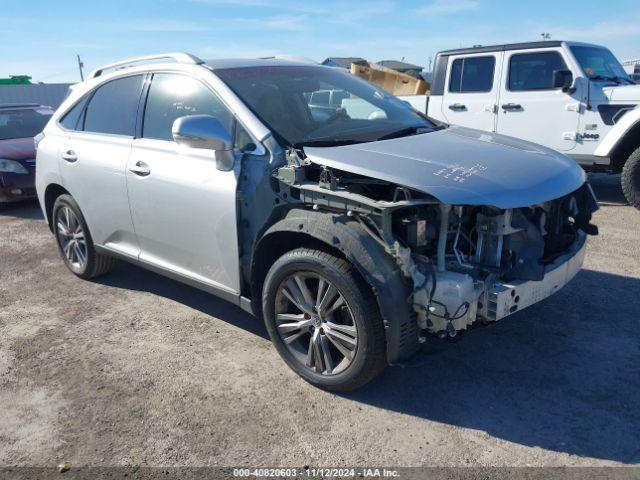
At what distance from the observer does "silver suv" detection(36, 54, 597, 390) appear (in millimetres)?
2840

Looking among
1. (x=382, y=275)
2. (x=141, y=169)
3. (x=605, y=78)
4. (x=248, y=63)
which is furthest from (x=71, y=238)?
(x=605, y=78)

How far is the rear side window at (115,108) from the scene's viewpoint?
432cm

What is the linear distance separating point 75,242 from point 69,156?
0.86m

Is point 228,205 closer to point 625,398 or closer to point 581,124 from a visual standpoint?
point 625,398

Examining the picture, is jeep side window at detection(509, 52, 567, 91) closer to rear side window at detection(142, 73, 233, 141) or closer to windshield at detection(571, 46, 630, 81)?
windshield at detection(571, 46, 630, 81)

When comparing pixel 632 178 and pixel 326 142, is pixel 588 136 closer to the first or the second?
pixel 632 178

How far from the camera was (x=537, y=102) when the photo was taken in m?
7.77

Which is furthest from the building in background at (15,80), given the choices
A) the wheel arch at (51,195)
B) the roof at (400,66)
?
the wheel arch at (51,195)

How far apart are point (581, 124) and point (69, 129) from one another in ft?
20.8

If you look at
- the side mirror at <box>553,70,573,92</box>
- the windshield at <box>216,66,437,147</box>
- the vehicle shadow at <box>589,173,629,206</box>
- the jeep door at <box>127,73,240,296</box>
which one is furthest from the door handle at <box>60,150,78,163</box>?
the vehicle shadow at <box>589,173,629,206</box>

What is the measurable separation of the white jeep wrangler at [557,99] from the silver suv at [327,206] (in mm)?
4073

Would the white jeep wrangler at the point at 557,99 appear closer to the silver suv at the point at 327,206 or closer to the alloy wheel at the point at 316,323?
the silver suv at the point at 327,206

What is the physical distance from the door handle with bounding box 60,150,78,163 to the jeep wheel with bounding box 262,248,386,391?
2485mm

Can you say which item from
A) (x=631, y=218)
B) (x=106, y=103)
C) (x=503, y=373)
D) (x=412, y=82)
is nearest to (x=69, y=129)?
(x=106, y=103)
